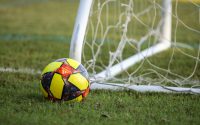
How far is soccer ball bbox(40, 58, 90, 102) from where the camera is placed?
3877 mm

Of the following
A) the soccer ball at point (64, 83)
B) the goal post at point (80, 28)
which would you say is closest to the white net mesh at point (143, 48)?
the goal post at point (80, 28)

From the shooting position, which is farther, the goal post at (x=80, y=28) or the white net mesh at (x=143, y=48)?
the white net mesh at (x=143, y=48)

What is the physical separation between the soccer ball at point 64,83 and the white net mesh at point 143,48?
825mm

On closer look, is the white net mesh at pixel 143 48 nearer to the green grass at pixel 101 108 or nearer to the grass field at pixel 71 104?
the grass field at pixel 71 104

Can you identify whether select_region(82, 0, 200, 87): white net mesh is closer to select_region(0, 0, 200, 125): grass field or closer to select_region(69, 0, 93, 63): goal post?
select_region(0, 0, 200, 125): grass field

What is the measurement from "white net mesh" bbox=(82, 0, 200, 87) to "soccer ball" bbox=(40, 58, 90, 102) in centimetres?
82

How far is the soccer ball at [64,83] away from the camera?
3877 mm

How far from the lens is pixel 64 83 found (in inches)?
152

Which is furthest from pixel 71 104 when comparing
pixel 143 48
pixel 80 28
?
pixel 143 48

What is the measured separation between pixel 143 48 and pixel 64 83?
12.2ft

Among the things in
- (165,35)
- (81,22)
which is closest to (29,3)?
(165,35)

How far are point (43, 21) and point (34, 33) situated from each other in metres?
2.07

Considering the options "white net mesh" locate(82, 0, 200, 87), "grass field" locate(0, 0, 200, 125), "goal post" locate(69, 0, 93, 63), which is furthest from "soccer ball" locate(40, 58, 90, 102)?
"white net mesh" locate(82, 0, 200, 87)

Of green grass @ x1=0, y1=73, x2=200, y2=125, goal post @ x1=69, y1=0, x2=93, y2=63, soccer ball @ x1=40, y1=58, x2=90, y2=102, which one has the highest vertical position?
goal post @ x1=69, y1=0, x2=93, y2=63
